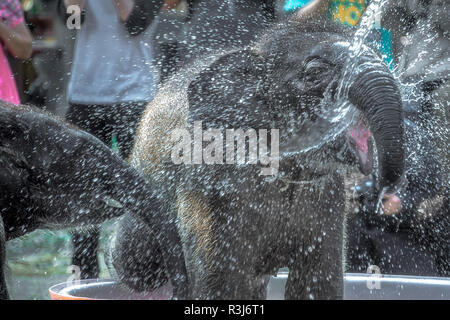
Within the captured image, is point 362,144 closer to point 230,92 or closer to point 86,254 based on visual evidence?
point 230,92

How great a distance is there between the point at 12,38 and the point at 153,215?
0.24m

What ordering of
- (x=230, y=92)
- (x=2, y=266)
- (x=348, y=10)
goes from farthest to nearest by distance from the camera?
1. (x=348, y=10)
2. (x=230, y=92)
3. (x=2, y=266)

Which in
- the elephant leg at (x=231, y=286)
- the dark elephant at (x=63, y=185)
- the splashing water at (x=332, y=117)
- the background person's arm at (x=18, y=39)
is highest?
the background person's arm at (x=18, y=39)

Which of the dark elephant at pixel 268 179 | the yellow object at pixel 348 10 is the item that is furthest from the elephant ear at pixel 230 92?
the yellow object at pixel 348 10

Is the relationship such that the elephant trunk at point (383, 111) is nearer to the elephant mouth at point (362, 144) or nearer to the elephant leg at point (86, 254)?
the elephant mouth at point (362, 144)

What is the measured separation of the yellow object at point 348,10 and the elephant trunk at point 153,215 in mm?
273

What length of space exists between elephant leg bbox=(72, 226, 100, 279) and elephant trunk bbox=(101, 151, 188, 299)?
0.36 ft

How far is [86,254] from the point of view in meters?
0.91

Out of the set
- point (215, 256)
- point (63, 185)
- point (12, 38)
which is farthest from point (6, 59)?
point (215, 256)

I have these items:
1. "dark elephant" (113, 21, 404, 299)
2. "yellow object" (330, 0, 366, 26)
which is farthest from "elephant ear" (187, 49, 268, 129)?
"yellow object" (330, 0, 366, 26)

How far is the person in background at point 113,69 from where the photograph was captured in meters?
0.84

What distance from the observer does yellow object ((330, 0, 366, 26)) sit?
857mm

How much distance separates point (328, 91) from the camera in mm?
735
